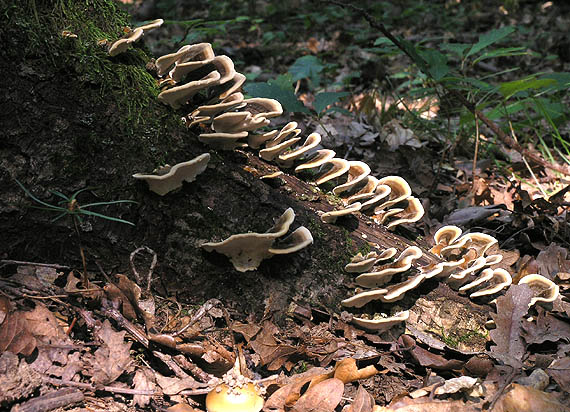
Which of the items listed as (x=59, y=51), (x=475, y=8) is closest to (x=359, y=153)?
(x=59, y=51)

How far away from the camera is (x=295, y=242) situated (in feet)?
10.2

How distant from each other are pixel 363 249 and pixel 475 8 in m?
14.9

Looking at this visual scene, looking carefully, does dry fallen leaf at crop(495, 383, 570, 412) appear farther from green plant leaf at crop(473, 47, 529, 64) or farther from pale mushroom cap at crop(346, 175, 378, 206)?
green plant leaf at crop(473, 47, 529, 64)

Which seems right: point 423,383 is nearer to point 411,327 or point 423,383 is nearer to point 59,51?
point 411,327

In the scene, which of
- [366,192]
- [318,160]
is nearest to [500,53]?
[366,192]

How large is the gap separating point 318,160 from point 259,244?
1.05 m

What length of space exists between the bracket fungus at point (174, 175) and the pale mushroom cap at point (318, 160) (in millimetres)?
877

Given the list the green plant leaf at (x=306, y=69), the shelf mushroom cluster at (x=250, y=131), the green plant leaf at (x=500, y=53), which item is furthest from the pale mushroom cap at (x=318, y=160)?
the green plant leaf at (x=306, y=69)

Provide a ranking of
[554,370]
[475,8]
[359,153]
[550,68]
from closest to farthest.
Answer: [554,370]
[359,153]
[550,68]
[475,8]

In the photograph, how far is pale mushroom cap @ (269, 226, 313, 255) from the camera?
9.80 feet

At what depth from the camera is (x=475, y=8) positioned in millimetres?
15148

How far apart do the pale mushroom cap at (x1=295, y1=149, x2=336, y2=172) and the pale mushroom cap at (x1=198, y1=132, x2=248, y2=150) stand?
55cm

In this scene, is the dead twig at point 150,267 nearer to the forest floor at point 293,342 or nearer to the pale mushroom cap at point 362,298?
the forest floor at point 293,342

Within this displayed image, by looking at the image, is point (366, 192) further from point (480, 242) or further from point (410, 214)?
point (480, 242)
